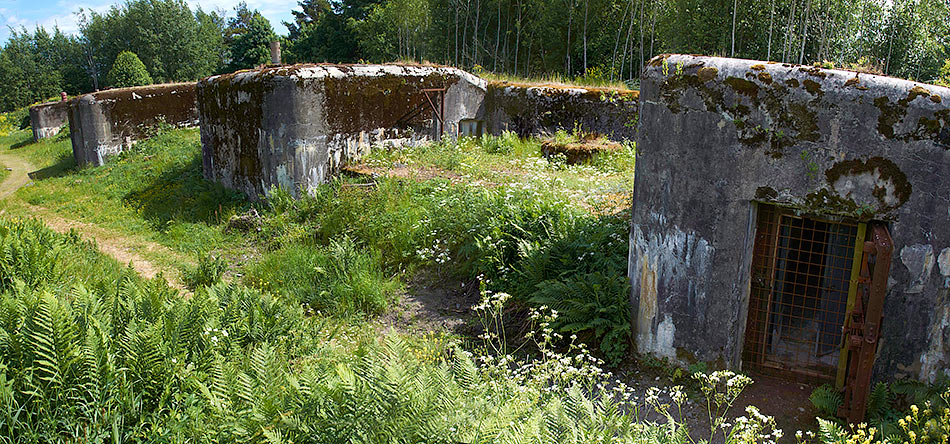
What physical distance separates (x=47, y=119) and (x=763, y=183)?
27.7 metres

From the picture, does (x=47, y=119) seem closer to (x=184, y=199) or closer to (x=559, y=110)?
(x=184, y=199)

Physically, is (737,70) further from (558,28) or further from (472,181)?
(558,28)

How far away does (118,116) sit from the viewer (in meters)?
17.0

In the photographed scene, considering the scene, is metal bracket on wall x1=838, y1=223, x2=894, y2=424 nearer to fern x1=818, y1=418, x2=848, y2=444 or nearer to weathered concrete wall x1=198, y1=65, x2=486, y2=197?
fern x1=818, y1=418, x2=848, y2=444

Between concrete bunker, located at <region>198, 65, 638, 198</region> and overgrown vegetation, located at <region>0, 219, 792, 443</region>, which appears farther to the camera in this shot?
concrete bunker, located at <region>198, 65, 638, 198</region>

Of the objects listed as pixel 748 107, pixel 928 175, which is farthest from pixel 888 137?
pixel 748 107

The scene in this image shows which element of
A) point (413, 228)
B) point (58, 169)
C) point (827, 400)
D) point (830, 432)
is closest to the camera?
point (830, 432)

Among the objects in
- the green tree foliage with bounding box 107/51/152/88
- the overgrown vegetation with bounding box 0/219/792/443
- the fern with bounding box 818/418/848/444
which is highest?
the green tree foliage with bounding box 107/51/152/88

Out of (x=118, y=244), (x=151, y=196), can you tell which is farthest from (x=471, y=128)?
(x=118, y=244)

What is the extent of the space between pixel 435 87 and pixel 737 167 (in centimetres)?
894

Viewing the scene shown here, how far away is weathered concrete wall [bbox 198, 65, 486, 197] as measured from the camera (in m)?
10.6

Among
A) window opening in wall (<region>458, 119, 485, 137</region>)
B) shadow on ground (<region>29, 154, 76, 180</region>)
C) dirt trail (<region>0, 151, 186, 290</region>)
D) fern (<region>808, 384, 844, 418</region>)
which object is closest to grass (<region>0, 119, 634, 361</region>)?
dirt trail (<region>0, 151, 186, 290</region>)

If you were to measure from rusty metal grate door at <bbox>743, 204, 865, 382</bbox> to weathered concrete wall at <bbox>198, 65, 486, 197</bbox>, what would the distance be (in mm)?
7842

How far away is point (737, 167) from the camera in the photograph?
5250 mm
